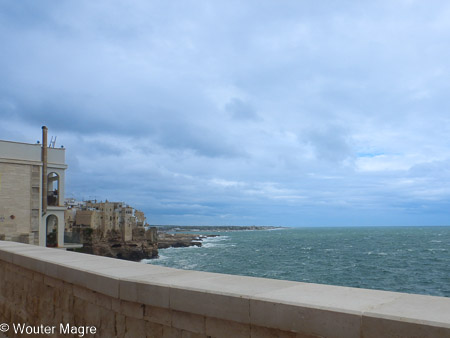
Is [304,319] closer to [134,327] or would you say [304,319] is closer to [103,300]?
[134,327]

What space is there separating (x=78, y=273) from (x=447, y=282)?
31597 mm

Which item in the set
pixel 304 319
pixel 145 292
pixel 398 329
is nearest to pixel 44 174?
pixel 145 292

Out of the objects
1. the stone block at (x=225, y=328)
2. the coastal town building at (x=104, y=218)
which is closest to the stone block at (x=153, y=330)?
the stone block at (x=225, y=328)

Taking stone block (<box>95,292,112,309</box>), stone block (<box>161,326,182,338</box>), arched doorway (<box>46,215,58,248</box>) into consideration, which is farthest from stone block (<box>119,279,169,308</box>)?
arched doorway (<box>46,215,58,248</box>)

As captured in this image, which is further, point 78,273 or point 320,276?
point 320,276

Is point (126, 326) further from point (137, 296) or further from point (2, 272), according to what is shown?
point (2, 272)

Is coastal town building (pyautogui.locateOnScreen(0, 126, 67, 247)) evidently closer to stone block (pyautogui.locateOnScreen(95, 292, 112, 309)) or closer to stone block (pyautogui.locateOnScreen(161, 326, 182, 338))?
stone block (pyautogui.locateOnScreen(95, 292, 112, 309))

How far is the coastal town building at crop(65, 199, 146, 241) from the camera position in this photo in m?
52.5

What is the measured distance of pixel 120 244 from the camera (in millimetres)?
55375

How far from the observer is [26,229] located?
2852 cm

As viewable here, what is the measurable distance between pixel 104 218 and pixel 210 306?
55.9 meters

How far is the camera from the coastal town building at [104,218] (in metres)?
52.5

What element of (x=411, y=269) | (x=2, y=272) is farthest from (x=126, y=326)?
(x=411, y=269)

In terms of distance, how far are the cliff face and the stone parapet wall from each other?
151 feet
